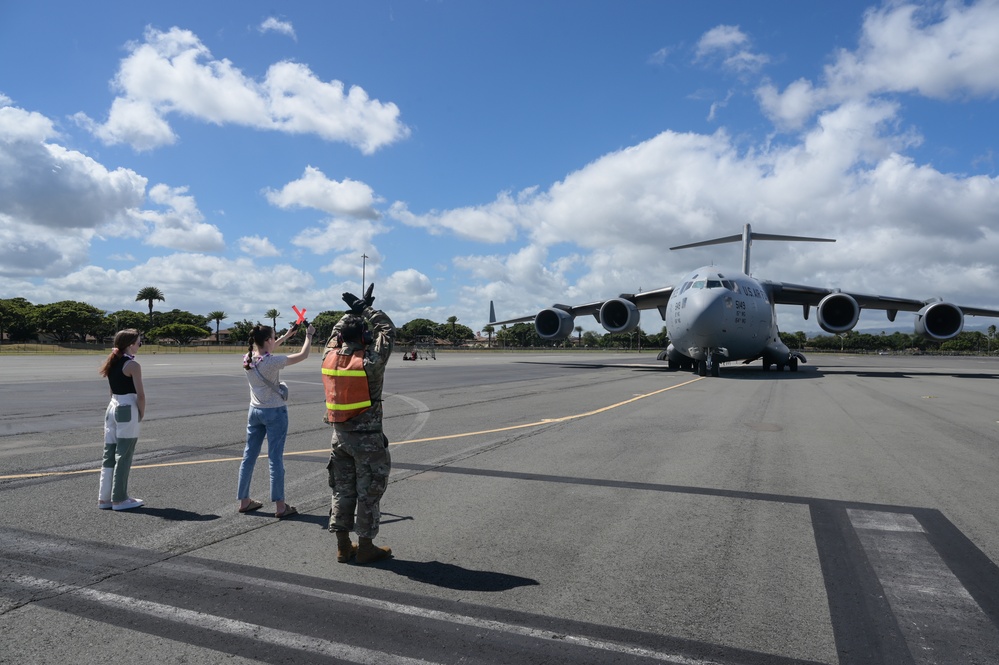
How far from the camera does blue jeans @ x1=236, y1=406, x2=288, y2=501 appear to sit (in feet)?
18.7

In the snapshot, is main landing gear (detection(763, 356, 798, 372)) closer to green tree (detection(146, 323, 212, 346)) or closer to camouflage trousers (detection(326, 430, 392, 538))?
camouflage trousers (detection(326, 430, 392, 538))

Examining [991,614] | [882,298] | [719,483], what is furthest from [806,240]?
[991,614]

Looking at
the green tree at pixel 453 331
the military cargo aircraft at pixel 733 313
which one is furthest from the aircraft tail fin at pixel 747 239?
the green tree at pixel 453 331

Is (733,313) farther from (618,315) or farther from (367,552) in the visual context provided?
(367,552)

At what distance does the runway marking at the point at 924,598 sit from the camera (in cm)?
329

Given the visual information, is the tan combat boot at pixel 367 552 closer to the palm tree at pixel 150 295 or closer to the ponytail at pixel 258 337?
the ponytail at pixel 258 337

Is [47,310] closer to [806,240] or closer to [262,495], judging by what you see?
[806,240]

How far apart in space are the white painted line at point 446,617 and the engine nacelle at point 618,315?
2915 cm

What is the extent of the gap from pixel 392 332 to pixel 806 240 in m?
39.1

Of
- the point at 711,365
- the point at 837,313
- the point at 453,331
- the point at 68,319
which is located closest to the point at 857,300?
the point at 837,313

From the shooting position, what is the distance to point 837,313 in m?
29.7

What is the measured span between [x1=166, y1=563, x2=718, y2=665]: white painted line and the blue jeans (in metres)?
1.32

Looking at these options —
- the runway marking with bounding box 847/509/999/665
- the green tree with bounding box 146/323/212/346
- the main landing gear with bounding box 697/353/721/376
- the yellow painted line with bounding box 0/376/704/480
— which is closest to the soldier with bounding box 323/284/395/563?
the runway marking with bounding box 847/509/999/665

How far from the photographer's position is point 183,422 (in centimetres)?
1145
